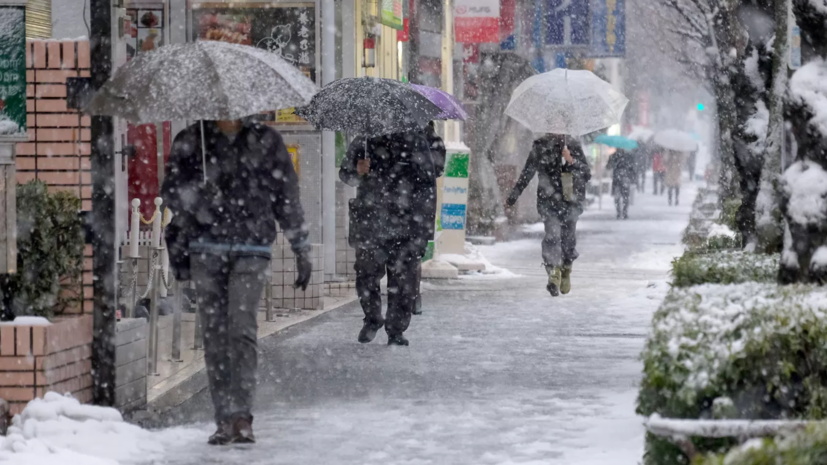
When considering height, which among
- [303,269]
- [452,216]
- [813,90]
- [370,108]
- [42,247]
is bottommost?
[303,269]

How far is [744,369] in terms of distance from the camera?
15.2 feet

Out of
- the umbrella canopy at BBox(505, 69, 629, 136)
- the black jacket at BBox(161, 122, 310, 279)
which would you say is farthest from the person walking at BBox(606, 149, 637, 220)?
the black jacket at BBox(161, 122, 310, 279)

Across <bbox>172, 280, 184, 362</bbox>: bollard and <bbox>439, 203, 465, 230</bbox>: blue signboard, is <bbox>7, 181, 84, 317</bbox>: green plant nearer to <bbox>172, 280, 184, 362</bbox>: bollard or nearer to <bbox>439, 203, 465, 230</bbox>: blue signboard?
<bbox>172, 280, 184, 362</bbox>: bollard

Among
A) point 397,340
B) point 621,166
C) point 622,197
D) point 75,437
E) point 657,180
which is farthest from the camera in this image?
point 657,180

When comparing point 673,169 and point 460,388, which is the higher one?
point 673,169

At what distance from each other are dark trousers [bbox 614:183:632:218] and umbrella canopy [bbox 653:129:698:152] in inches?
435

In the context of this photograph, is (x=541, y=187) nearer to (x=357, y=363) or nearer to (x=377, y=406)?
(x=357, y=363)

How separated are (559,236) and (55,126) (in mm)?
7949

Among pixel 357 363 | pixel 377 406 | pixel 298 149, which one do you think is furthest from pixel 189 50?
pixel 298 149

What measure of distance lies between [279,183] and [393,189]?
363cm

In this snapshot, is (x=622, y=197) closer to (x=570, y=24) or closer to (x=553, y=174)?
(x=570, y=24)

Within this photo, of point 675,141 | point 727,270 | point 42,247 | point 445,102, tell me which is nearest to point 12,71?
point 42,247

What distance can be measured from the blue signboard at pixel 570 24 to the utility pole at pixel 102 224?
18.1 m

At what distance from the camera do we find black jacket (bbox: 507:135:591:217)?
1426 centimetres
